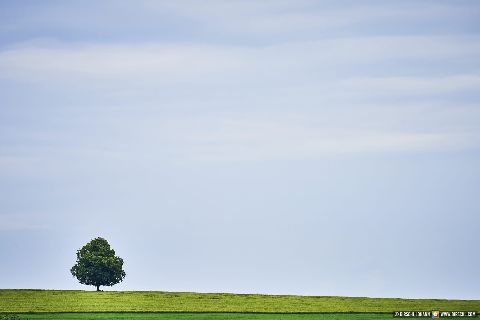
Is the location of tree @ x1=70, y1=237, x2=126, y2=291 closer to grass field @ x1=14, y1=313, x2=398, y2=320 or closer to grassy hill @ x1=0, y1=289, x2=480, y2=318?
grassy hill @ x1=0, y1=289, x2=480, y2=318

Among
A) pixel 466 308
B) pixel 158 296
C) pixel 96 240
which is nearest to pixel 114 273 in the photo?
pixel 96 240

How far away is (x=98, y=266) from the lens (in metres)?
151

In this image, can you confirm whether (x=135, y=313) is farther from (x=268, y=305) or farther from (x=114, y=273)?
(x=114, y=273)

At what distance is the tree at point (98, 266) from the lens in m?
152

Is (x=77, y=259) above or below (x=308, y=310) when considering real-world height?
above

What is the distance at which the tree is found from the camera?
497 ft

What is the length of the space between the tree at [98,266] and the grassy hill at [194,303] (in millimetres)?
11746

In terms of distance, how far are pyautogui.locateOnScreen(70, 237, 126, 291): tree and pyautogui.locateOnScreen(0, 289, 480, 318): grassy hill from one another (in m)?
11.7

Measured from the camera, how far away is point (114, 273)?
152375 millimetres

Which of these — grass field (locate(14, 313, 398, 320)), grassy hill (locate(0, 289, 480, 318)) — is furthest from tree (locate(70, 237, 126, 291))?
grass field (locate(14, 313, 398, 320))

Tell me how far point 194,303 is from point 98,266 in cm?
2782

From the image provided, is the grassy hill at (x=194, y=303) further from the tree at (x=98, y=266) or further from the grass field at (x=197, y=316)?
the tree at (x=98, y=266)

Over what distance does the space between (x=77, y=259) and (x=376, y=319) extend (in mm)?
62516

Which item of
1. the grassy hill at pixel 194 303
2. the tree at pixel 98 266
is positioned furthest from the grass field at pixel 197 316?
the tree at pixel 98 266
